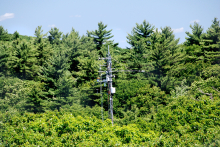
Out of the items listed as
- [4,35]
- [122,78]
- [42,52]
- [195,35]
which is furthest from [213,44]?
[4,35]

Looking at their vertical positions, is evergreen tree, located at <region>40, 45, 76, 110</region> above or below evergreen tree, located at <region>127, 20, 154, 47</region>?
below

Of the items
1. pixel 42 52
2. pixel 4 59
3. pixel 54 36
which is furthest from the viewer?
pixel 54 36

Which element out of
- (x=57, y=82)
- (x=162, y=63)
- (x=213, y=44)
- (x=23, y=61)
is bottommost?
(x=57, y=82)

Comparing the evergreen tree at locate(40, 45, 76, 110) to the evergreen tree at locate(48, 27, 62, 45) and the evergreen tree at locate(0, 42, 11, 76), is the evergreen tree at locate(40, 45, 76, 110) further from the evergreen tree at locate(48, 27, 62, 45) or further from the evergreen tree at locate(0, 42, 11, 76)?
the evergreen tree at locate(48, 27, 62, 45)

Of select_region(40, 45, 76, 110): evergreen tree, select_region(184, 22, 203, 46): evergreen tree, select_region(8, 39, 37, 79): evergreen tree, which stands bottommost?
select_region(40, 45, 76, 110): evergreen tree

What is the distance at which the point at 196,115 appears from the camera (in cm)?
1088

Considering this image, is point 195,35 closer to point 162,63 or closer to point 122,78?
point 162,63

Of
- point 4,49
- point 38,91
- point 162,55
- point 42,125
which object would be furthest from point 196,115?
point 4,49

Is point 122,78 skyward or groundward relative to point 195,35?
groundward

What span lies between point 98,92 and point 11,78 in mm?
12740

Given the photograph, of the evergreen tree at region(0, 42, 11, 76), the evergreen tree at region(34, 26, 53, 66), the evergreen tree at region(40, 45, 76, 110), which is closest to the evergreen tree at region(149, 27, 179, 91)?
the evergreen tree at region(40, 45, 76, 110)

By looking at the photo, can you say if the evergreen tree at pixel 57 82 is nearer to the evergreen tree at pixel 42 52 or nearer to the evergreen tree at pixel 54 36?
the evergreen tree at pixel 42 52

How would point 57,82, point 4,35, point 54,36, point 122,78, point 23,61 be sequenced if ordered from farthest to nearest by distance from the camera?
1. point 54,36
2. point 4,35
3. point 23,61
4. point 122,78
5. point 57,82

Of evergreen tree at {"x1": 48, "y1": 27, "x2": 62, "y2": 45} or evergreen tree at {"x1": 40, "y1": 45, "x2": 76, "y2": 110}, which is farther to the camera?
evergreen tree at {"x1": 48, "y1": 27, "x2": 62, "y2": 45}
